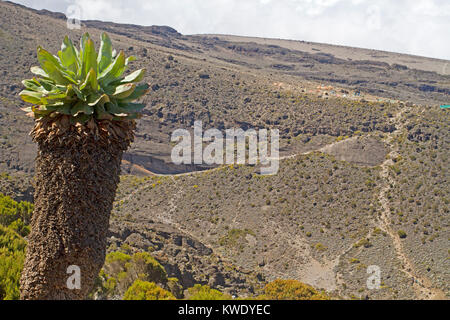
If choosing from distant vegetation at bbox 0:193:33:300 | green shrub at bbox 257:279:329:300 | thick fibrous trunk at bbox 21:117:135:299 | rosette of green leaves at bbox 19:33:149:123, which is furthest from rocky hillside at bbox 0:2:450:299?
rosette of green leaves at bbox 19:33:149:123

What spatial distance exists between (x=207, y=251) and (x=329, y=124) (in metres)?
25.1

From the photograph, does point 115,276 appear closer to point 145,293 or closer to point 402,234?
point 145,293

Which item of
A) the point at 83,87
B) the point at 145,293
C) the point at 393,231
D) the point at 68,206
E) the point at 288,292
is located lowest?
the point at 145,293

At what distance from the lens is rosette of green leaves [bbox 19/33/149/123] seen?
224 inches

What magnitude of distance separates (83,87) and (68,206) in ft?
4.94

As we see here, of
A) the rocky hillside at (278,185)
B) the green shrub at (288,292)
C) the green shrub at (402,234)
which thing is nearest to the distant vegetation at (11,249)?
the green shrub at (288,292)

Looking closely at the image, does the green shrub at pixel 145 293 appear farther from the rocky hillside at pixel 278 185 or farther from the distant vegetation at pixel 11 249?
the rocky hillside at pixel 278 185

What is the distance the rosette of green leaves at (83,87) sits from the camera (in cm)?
569

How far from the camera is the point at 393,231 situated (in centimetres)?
3569

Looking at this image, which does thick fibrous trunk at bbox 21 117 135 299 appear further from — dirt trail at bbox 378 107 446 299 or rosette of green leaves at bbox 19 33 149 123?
dirt trail at bbox 378 107 446 299

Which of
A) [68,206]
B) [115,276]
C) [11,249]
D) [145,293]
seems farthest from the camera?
[115,276]

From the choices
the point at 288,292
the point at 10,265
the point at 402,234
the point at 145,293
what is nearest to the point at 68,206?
the point at 10,265

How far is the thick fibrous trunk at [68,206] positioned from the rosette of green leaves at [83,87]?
0.19 metres
